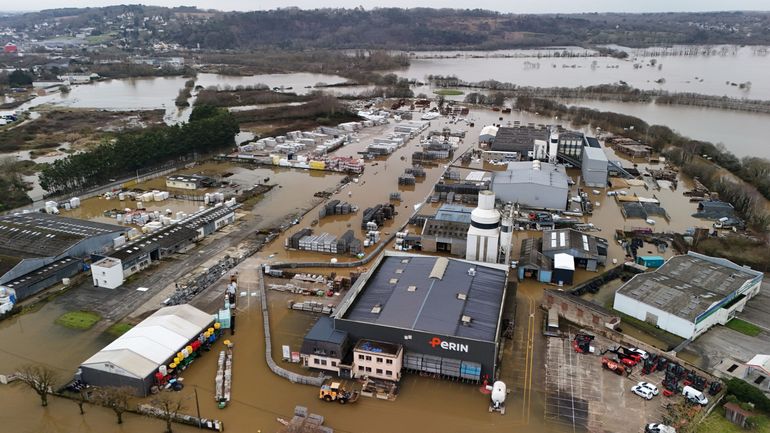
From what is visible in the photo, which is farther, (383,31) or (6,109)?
(383,31)

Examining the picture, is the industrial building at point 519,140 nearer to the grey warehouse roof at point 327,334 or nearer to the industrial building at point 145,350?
the grey warehouse roof at point 327,334

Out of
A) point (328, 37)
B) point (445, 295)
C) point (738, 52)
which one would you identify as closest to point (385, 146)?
point (445, 295)

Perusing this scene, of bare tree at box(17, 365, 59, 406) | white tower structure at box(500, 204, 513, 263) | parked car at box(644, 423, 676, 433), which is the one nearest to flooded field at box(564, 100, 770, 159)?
white tower structure at box(500, 204, 513, 263)

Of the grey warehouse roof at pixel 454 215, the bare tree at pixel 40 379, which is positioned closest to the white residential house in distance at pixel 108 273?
the bare tree at pixel 40 379

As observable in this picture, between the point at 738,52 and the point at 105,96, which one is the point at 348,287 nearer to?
the point at 105,96

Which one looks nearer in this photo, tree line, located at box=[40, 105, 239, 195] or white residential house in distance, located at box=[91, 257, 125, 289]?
white residential house in distance, located at box=[91, 257, 125, 289]

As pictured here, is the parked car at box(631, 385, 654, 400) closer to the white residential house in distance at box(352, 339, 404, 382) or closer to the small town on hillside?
the small town on hillside

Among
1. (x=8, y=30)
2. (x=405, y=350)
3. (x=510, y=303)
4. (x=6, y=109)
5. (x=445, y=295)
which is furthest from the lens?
(x=8, y=30)
